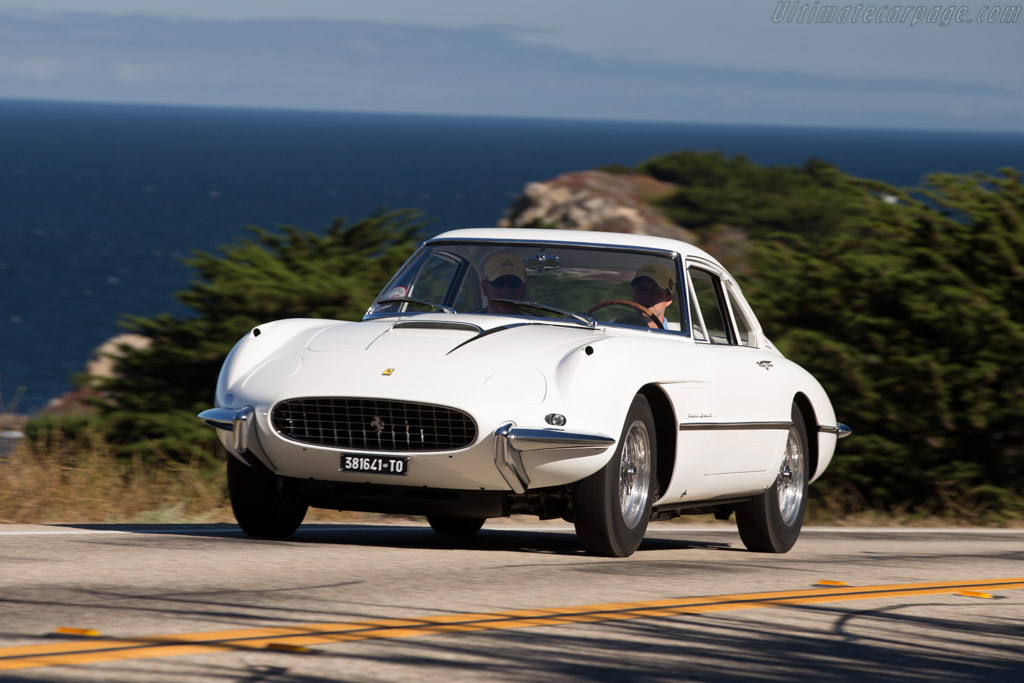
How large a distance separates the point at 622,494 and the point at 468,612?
6.71 feet

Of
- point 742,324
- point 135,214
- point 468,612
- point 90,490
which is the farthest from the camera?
point 135,214

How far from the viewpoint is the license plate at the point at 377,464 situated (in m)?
7.32

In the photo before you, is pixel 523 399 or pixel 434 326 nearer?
pixel 523 399

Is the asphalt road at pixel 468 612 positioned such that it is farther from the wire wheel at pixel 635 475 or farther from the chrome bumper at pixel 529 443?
the chrome bumper at pixel 529 443

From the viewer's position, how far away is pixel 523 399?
731 centimetres

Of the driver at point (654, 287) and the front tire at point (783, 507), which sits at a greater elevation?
the driver at point (654, 287)

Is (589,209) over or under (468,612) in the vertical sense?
over

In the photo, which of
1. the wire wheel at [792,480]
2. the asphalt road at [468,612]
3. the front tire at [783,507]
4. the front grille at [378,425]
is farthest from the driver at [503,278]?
the wire wheel at [792,480]

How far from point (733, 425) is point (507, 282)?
1548mm

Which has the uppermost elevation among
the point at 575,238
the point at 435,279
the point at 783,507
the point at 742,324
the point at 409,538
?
the point at 575,238

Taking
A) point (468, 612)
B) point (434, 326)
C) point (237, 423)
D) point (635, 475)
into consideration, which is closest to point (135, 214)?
point (434, 326)

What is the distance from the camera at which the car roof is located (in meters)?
9.02

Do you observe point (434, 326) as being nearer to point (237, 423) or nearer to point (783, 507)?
point (237, 423)

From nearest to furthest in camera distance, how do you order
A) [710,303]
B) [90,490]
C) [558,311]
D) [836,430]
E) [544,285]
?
[558,311] < [544,285] < [710,303] < [836,430] < [90,490]
